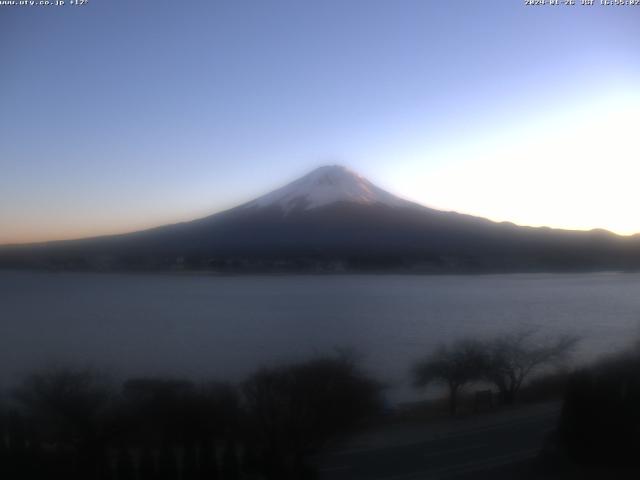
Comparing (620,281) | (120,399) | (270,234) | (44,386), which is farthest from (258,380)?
(270,234)

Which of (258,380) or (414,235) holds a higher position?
(414,235)

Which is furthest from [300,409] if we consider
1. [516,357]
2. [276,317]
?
[276,317]

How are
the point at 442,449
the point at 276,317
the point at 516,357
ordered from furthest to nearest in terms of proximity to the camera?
the point at 276,317 < the point at 516,357 < the point at 442,449

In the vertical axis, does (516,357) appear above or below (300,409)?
below

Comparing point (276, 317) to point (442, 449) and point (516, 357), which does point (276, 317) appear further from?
point (442, 449)

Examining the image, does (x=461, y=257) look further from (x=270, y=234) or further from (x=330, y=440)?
(x=330, y=440)
